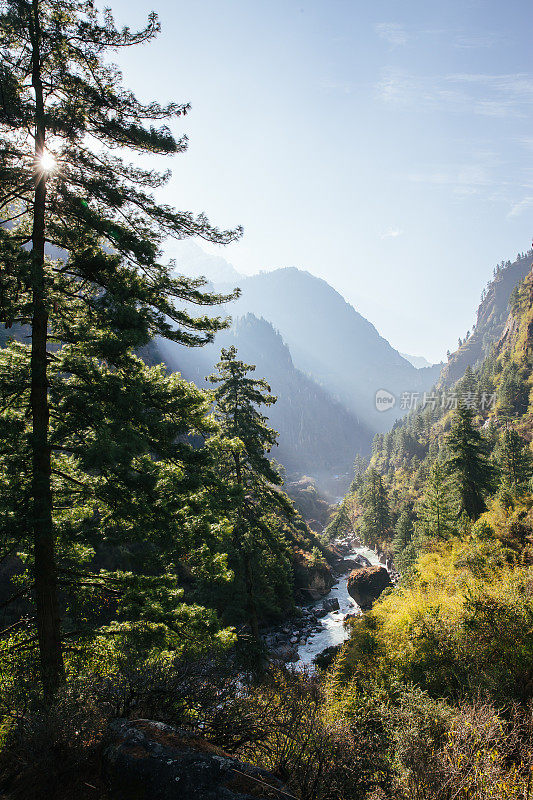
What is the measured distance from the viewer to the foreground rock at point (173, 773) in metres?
3.40

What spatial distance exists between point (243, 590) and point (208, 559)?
1071cm

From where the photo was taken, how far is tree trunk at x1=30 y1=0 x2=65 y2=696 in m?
5.50

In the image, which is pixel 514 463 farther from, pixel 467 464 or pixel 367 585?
pixel 367 585

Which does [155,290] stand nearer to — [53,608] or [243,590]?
[53,608]

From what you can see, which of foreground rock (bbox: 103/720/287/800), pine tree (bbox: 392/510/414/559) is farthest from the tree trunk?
pine tree (bbox: 392/510/414/559)

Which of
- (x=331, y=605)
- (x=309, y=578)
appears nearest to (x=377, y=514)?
(x=309, y=578)

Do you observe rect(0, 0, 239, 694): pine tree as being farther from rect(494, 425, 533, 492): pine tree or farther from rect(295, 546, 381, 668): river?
rect(494, 425, 533, 492): pine tree

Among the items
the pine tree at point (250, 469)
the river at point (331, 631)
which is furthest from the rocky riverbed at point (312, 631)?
the pine tree at point (250, 469)

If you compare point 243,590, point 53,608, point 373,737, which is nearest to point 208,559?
point 53,608

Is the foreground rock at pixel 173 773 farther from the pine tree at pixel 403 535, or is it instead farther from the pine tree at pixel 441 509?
the pine tree at pixel 403 535

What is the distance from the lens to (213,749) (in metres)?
4.16

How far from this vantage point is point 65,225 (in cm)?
682

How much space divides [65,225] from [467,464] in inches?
1248

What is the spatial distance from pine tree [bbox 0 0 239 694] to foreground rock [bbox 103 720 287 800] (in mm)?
2547
